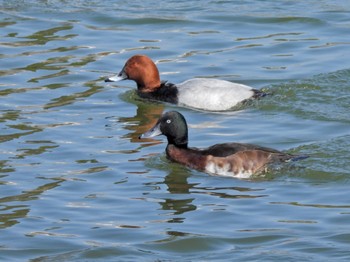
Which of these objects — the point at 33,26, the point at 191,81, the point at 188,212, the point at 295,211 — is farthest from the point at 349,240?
the point at 33,26

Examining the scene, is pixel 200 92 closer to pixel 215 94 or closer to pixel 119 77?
pixel 215 94

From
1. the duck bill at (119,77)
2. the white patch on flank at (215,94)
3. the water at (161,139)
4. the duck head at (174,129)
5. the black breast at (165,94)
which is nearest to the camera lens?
the water at (161,139)

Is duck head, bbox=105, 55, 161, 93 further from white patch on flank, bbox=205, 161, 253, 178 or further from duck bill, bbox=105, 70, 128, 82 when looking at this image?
white patch on flank, bbox=205, 161, 253, 178

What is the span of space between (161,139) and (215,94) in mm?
1431

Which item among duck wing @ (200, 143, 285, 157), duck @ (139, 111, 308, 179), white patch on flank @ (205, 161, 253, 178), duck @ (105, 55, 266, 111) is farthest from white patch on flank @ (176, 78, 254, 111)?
white patch on flank @ (205, 161, 253, 178)

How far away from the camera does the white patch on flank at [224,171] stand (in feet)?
39.0

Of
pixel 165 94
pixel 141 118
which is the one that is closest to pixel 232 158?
pixel 141 118

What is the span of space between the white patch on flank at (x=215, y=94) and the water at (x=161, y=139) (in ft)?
0.61

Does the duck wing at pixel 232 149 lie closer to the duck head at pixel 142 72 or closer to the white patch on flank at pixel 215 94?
the white patch on flank at pixel 215 94

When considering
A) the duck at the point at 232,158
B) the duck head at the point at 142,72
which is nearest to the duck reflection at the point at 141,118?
the duck head at the point at 142,72

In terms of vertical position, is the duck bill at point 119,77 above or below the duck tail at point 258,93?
above

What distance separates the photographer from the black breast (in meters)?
15.2

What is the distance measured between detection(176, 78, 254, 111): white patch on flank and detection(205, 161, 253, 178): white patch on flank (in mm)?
2801

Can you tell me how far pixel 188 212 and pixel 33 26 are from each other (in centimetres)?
847
